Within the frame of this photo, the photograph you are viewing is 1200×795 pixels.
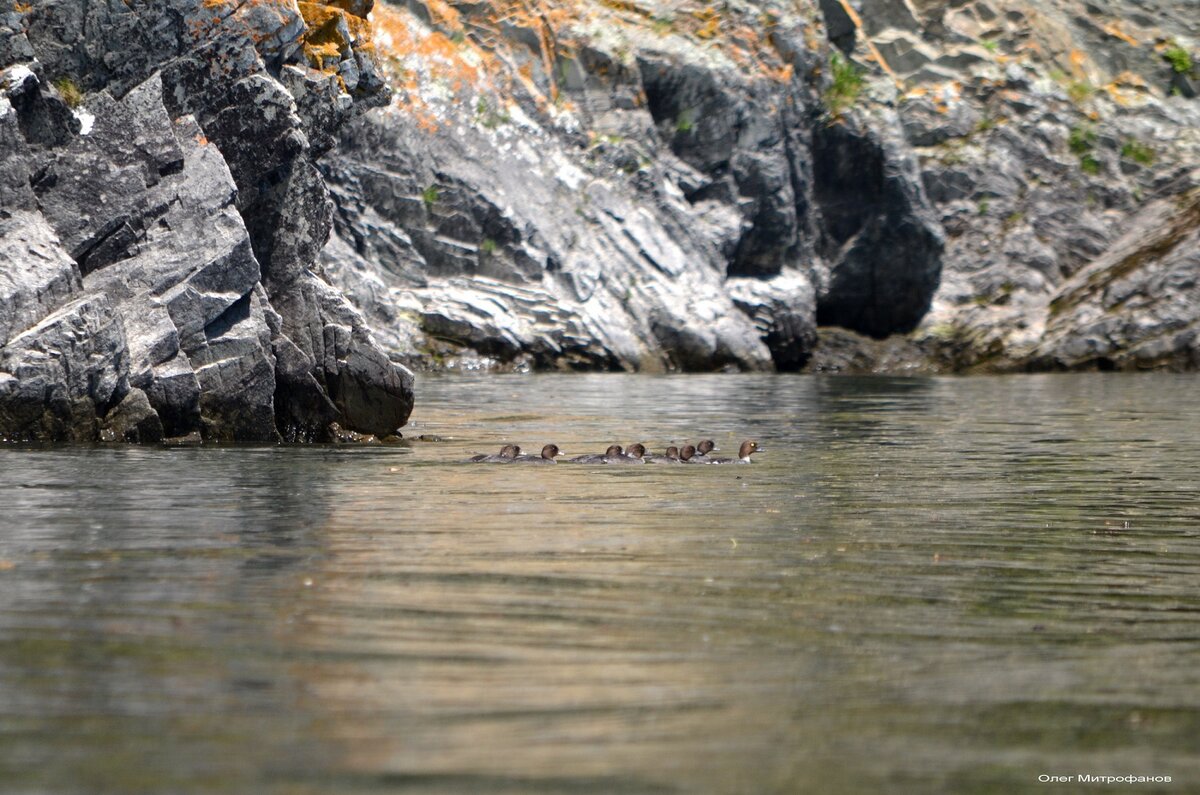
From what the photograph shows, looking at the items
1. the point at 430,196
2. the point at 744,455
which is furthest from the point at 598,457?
the point at 430,196

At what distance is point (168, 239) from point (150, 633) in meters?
12.4

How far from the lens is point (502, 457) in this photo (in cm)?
1647

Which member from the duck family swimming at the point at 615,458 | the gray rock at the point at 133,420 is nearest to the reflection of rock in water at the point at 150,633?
the duck family swimming at the point at 615,458

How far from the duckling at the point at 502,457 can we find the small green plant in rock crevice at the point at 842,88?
43.2m

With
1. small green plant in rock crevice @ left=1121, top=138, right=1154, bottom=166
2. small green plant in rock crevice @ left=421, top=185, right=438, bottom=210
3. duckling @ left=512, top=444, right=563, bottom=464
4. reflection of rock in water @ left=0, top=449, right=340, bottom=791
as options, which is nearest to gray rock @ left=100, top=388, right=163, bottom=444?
duckling @ left=512, top=444, right=563, bottom=464

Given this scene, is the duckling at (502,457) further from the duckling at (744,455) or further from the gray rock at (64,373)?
the gray rock at (64,373)

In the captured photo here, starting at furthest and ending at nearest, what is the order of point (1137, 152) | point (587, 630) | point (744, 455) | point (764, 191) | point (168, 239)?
point (1137, 152)
point (764, 191)
point (168, 239)
point (744, 455)
point (587, 630)

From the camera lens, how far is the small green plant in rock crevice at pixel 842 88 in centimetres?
5784

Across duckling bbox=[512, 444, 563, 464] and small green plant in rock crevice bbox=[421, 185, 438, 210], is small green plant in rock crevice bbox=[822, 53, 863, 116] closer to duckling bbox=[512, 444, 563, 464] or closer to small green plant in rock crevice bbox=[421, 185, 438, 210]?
small green plant in rock crevice bbox=[421, 185, 438, 210]

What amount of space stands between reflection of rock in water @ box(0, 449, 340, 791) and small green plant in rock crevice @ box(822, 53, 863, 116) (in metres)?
46.9

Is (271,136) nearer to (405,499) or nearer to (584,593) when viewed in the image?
(405,499)

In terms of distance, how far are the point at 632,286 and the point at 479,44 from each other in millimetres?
9875

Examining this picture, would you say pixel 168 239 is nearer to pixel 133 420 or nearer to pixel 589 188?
pixel 133 420

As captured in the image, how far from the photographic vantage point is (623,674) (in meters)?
6.58
